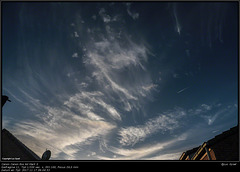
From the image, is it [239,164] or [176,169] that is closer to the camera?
[176,169]

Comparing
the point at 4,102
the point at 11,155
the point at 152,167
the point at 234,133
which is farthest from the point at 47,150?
the point at 234,133

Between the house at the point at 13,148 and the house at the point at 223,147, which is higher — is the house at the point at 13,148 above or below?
above

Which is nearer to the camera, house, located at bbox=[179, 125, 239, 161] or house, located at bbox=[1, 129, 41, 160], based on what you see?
house, located at bbox=[179, 125, 239, 161]

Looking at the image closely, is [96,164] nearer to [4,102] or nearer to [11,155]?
[4,102]

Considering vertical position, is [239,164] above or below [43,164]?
below

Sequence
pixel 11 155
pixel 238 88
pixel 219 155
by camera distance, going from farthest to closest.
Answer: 1. pixel 11 155
2. pixel 219 155
3. pixel 238 88

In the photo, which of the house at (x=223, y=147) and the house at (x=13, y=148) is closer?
the house at (x=223, y=147)

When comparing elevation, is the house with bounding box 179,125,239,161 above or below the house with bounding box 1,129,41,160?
below

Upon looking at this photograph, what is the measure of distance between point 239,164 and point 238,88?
2.35 metres

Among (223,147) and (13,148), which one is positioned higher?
(13,148)

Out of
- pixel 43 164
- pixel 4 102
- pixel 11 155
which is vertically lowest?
pixel 43 164

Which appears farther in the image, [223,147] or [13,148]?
[13,148]

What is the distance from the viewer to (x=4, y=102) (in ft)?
37.1

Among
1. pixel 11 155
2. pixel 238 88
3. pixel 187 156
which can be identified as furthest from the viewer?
pixel 187 156
